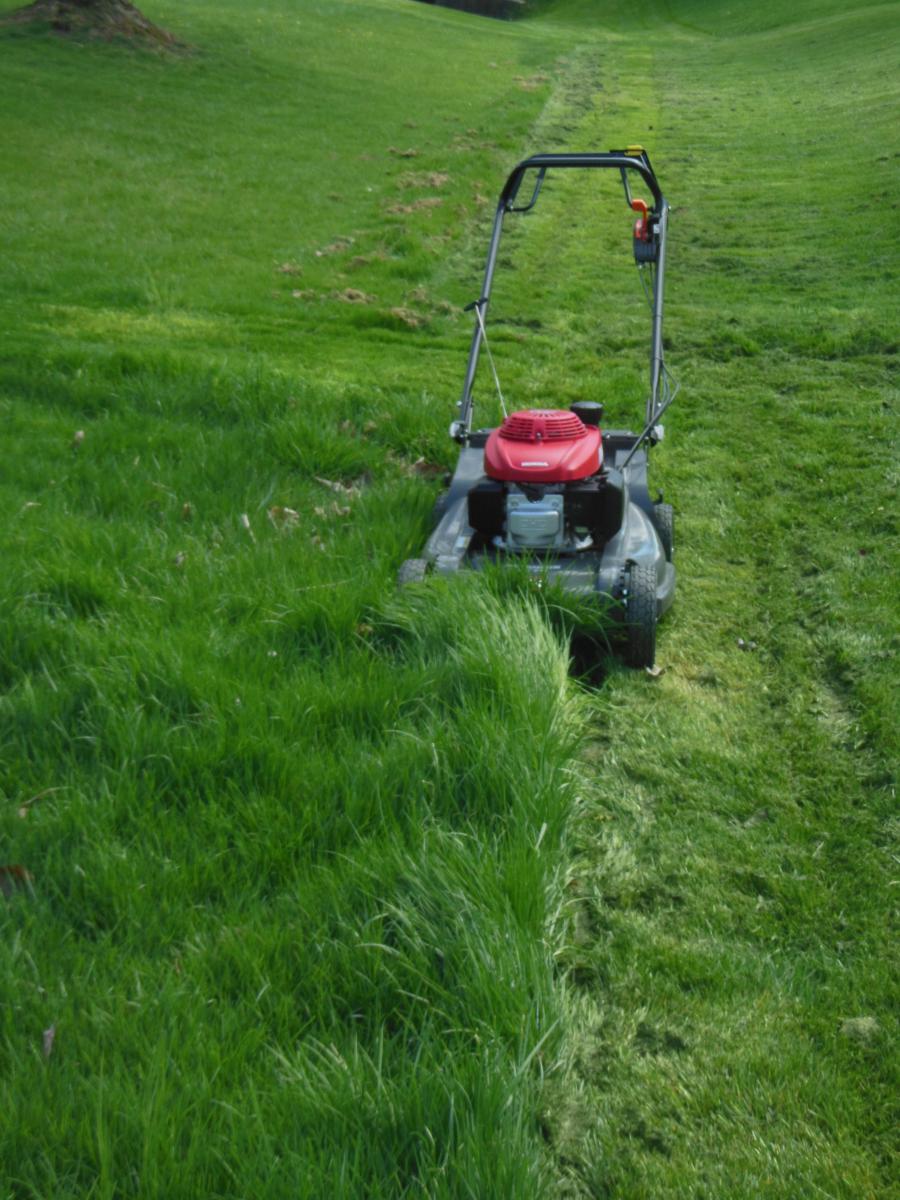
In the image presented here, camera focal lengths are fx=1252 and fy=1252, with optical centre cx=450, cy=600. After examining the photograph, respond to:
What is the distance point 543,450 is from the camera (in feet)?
14.1

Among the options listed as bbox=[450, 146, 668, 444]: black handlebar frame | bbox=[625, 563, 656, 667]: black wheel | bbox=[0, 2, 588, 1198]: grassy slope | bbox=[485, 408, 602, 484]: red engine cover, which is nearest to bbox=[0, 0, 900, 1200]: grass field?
bbox=[0, 2, 588, 1198]: grassy slope

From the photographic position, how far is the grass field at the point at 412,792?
85.3 inches

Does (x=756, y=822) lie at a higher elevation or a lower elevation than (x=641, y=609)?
lower

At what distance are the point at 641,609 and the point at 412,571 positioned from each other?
79cm

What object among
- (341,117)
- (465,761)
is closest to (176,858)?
→ (465,761)

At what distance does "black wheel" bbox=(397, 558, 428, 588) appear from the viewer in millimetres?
4160

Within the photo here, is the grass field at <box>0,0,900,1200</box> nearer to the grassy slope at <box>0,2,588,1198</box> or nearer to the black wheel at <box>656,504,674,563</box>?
the grassy slope at <box>0,2,588,1198</box>

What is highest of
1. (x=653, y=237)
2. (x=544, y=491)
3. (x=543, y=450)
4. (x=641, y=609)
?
(x=653, y=237)

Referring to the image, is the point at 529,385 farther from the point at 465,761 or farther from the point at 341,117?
the point at 341,117

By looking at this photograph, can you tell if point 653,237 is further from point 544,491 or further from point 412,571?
point 412,571

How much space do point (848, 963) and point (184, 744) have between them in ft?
5.35

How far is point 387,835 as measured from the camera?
280 cm

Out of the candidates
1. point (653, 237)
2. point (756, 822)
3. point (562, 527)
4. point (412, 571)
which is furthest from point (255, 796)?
point (653, 237)

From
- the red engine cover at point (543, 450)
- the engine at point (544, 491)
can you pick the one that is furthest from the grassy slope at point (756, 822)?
the red engine cover at point (543, 450)
